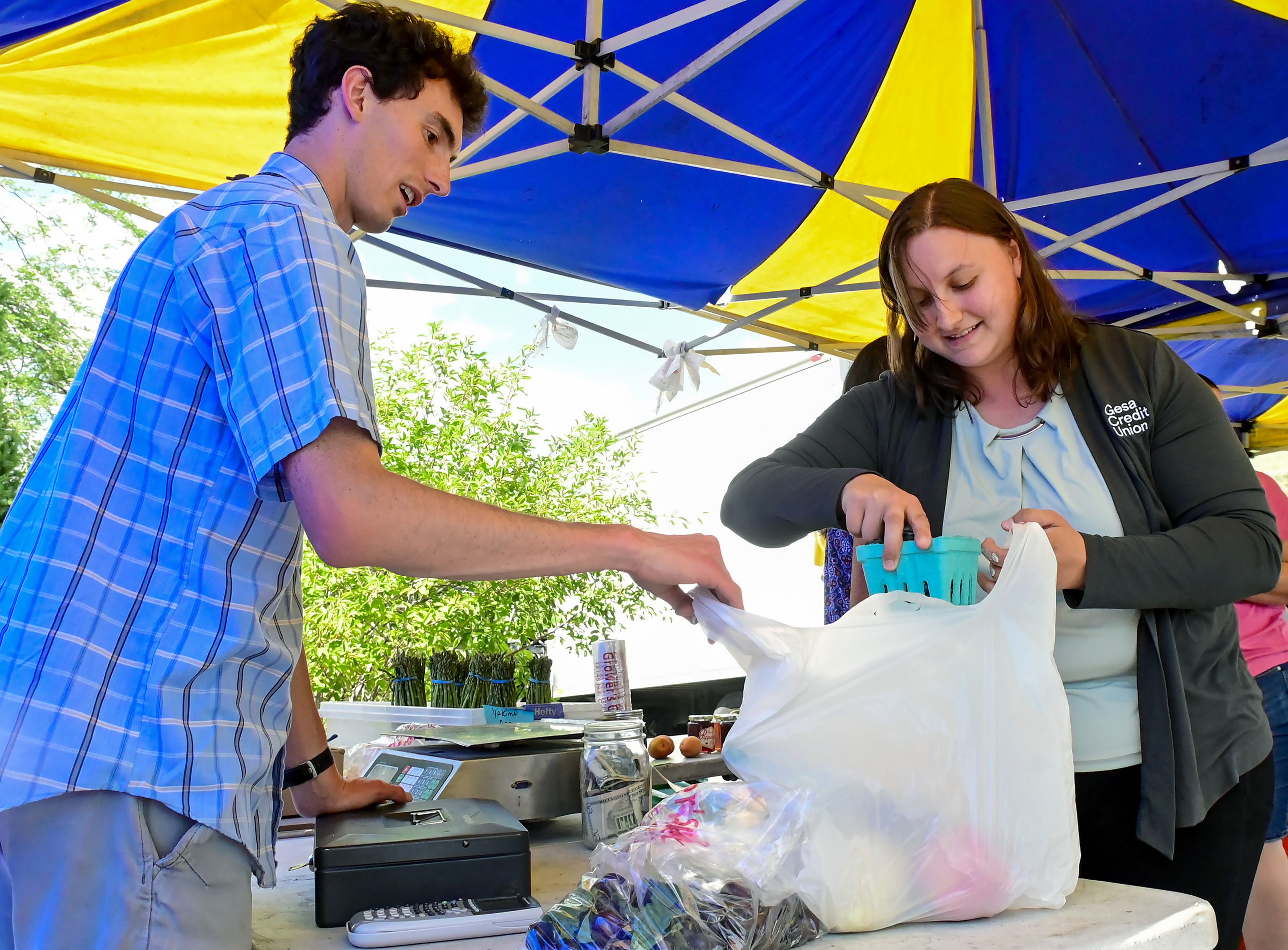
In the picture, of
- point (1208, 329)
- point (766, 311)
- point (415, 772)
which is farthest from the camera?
point (1208, 329)

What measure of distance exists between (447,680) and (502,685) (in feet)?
0.44

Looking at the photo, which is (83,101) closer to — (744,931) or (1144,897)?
(744,931)

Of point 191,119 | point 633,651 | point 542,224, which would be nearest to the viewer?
point 191,119

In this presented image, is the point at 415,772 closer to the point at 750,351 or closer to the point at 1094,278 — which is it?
the point at 1094,278

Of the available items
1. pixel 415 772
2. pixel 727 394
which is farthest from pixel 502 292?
pixel 727 394

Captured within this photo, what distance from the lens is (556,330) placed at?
13.5 ft

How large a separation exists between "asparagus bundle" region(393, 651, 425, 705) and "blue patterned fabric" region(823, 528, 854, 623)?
102 centimetres

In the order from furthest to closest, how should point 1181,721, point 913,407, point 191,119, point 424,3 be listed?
point 191,119
point 424,3
point 913,407
point 1181,721

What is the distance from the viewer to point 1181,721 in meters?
1.08

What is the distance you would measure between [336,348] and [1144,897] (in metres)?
0.92

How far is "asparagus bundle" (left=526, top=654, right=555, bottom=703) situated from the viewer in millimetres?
2297

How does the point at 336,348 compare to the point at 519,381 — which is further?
the point at 519,381

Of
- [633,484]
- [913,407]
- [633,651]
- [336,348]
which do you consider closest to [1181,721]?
[913,407]

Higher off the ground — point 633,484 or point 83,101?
point 83,101
